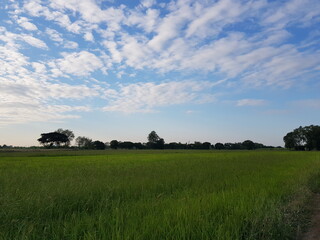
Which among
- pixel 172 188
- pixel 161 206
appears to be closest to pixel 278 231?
pixel 161 206

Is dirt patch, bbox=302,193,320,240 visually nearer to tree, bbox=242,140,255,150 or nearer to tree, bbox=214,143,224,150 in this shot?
tree, bbox=214,143,224,150

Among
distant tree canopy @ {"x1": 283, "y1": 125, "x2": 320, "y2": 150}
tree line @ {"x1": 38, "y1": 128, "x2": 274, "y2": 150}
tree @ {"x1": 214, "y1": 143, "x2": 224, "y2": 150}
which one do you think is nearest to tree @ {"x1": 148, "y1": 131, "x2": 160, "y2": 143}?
tree line @ {"x1": 38, "y1": 128, "x2": 274, "y2": 150}

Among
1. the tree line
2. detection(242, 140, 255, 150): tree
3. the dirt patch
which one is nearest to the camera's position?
the dirt patch

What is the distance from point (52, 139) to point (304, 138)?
391 ft

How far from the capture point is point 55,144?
432 feet

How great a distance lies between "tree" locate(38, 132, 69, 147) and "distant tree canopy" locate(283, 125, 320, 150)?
109 metres

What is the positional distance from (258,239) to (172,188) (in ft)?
14.5

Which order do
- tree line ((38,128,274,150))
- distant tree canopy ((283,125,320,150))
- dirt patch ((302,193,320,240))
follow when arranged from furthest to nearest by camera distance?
tree line ((38,128,274,150))
distant tree canopy ((283,125,320,150))
dirt patch ((302,193,320,240))

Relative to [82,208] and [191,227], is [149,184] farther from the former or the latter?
[191,227]

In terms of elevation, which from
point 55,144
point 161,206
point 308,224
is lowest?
point 308,224

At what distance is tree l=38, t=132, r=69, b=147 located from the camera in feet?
420

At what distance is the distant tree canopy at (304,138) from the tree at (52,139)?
108621mm

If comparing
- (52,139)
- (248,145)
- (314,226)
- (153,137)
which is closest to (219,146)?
(248,145)

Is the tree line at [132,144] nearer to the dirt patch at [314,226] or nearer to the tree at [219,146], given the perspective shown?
the tree at [219,146]
